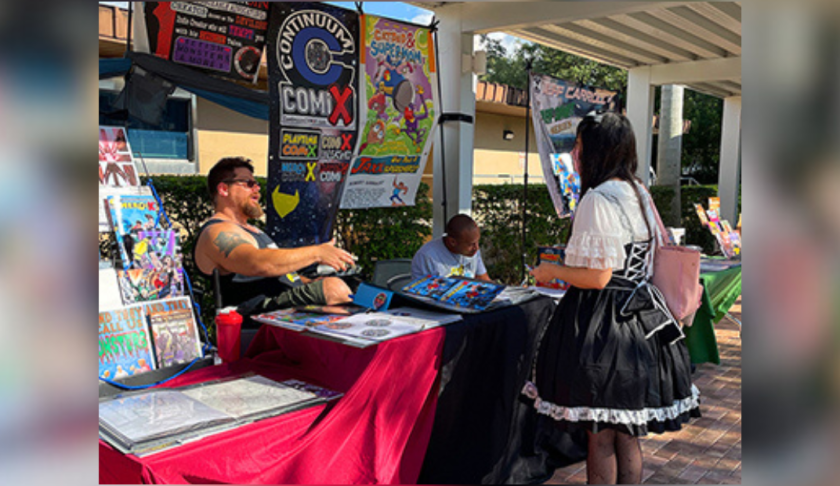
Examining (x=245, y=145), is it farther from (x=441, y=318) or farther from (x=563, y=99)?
(x=441, y=318)

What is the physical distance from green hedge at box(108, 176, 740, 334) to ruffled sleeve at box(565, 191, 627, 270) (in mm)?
2649

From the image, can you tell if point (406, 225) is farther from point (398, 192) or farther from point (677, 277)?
point (677, 277)

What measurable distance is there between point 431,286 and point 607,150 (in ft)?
3.33

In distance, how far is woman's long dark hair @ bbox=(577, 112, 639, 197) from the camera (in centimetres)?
229

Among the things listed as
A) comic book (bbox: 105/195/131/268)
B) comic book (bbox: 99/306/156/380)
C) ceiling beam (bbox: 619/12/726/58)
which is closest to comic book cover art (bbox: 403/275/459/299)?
comic book (bbox: 99/306/156/380)

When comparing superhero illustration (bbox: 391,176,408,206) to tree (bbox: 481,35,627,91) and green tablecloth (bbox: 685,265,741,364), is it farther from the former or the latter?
tree (bbox: 481,35,627,91)

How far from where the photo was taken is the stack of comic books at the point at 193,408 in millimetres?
1734

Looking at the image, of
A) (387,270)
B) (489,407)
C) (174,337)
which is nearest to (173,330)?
(174,337)

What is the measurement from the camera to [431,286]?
287 centimetres

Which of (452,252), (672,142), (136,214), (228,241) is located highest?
(672,142)

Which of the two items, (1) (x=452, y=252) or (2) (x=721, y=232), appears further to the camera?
(2) (x=721, y=232)

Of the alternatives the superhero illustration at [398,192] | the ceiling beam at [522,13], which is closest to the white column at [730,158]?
the ceiling beam at [522,13]
